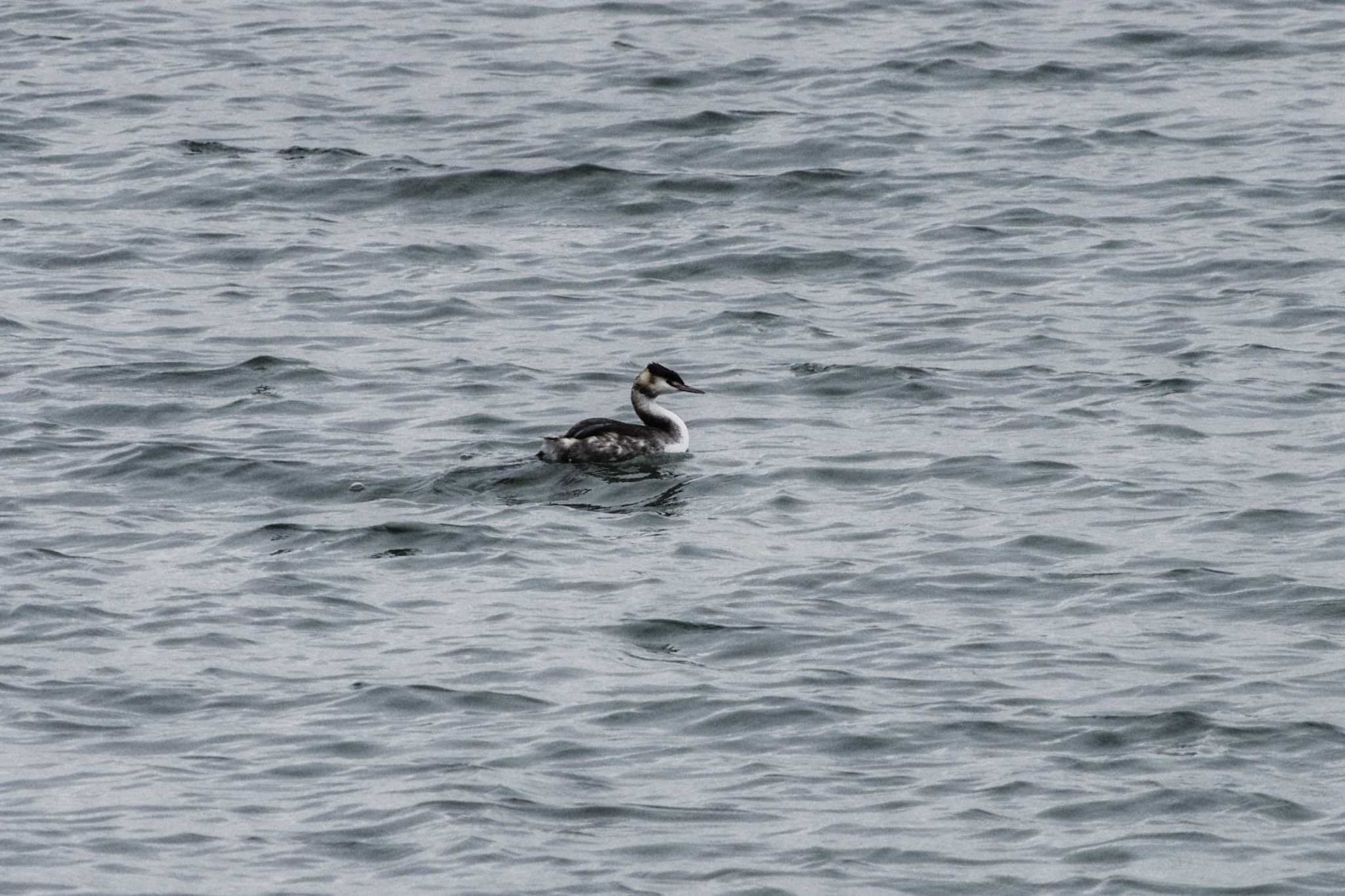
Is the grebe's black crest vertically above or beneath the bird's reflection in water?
above

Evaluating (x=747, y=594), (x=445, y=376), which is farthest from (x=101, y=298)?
(x=747, y=594)

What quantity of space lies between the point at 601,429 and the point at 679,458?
0.77 m

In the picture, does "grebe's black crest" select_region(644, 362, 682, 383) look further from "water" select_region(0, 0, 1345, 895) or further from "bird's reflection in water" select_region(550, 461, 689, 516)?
"bird's reflection in water" select_region(550, 461, 689, 516)

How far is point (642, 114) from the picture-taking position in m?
25.6

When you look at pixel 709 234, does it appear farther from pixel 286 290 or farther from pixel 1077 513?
pixel 1077 513

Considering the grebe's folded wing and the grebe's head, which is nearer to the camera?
the grebe's folded wing

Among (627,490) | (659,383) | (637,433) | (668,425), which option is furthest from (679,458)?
(627,490)

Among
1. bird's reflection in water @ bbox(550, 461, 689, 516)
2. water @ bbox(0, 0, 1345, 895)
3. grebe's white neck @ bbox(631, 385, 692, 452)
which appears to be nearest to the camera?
water @ bbox(0, 0, 1345, 895)

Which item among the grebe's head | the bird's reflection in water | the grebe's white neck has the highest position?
the grebe's head

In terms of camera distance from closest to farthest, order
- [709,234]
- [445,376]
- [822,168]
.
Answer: [445,376]
[709,234]
[822,168]

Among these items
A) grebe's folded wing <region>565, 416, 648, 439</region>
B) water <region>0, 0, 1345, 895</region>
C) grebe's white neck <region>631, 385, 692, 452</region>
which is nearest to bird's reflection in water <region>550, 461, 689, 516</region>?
water <region>0, 0, 1345, 895</region>

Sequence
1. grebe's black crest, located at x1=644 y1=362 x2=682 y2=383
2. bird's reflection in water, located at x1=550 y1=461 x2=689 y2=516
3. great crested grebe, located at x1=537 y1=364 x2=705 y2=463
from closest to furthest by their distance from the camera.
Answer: bird's reflection in water, located at x1=550 y1=461 x2=689 y2=516, great crested grebe, located at x1=537 y1=364 x2=705 y2=463, grebe's black crest, located at x1=644 y1=362 x2=682 y2=383

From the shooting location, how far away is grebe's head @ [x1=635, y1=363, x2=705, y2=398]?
A: 701 inches

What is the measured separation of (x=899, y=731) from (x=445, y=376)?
7.26 meters
